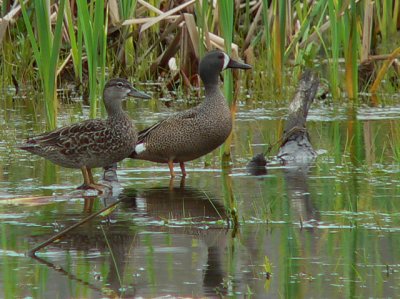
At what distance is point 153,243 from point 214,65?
3.20 m

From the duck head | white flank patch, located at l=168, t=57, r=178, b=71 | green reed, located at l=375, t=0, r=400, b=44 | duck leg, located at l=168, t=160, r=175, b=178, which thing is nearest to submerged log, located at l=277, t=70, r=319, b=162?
the duck head

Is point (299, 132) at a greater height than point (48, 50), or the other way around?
point (48, 50)

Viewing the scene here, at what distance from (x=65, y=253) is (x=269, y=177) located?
2.65 m

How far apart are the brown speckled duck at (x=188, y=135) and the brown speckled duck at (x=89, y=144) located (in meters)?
0.49

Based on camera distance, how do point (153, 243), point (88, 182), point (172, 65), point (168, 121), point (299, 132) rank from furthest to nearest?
1. point (172, 65)
2. point (299, 132)
3. point (168, 121)
4. point (88, 182)
5. point (153, 243)

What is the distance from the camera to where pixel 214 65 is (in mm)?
8844

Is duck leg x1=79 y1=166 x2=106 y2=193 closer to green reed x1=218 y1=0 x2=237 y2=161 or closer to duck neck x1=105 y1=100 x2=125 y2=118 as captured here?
duck neck x1=105 y1=100 x2=125 y2=118

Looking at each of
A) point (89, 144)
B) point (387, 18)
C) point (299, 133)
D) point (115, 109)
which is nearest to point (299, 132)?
point (299, 133)

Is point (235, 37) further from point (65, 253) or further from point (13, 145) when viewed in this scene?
point (65, 253)

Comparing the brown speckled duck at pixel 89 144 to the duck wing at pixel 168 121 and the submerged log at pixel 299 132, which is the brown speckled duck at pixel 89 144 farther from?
the submerged log at pixel 299 132

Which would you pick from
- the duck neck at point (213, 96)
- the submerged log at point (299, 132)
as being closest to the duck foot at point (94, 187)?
the duck neck at point (213, 96)

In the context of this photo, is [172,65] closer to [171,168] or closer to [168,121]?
[168,121]

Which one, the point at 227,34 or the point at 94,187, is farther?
the point at 227,34

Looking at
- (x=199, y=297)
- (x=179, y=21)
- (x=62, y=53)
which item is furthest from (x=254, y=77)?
(x=199, y=297)
